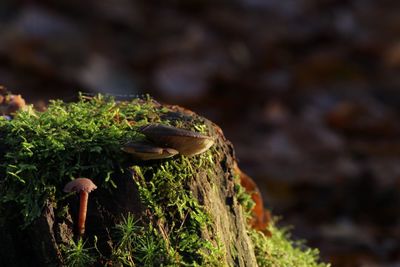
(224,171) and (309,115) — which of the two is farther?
(309,115)

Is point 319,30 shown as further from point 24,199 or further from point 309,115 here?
point 24,199

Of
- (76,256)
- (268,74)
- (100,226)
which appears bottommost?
(76,256)

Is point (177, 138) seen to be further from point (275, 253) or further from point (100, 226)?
point (275, 253)

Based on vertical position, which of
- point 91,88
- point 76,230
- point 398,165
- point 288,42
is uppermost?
point 288,42

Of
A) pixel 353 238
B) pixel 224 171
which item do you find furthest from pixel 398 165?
pixel 224 171

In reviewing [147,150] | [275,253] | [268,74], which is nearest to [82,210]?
[147,150]

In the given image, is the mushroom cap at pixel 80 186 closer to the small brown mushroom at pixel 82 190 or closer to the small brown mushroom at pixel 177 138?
the small brown mushroom at pixel 82 190

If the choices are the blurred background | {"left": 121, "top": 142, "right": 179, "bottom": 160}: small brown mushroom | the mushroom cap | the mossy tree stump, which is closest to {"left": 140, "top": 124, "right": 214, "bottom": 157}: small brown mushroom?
{"left": 121, "top": 142, "right": 179, "bottom": 160}: small brown mushroom

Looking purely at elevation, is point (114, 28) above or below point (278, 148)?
above
